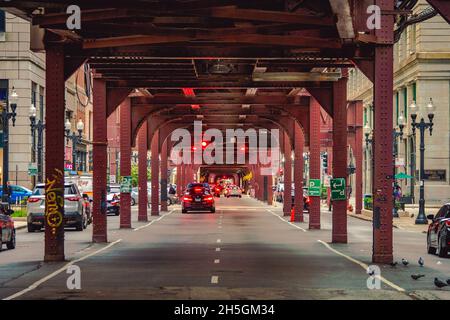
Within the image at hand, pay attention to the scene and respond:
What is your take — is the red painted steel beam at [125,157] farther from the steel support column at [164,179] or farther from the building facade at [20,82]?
the building facade at [20,82]

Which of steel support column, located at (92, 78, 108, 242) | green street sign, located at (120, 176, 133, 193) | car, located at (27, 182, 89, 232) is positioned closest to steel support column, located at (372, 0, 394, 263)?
steel support column, located at (92, 78, 108, 242)

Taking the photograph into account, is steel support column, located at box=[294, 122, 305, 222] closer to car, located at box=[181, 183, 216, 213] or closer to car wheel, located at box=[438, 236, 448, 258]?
car, located at box=[181, 183, 216, 213]

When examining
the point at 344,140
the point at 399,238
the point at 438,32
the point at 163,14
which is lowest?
the point at 399,238

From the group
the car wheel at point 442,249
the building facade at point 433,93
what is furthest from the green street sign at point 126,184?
the building facade at point 433,93

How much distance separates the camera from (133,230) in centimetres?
4400

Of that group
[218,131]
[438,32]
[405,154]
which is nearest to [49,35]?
[218,131]

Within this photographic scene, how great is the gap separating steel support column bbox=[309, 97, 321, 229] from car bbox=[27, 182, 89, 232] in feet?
32.6

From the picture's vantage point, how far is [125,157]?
149 ft

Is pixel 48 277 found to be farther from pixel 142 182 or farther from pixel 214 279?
pixel 142 182

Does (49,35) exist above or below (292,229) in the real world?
above

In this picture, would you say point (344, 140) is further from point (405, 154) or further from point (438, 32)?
point (405, 154)

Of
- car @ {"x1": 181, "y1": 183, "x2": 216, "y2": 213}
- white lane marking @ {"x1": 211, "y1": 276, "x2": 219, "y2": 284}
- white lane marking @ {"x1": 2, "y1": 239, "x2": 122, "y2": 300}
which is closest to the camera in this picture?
white lane marking @ {"x1": 2, "y1": 239, "x2": 122, "y2": 300}

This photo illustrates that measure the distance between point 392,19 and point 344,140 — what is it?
1093cm

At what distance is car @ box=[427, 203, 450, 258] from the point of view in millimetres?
28234
